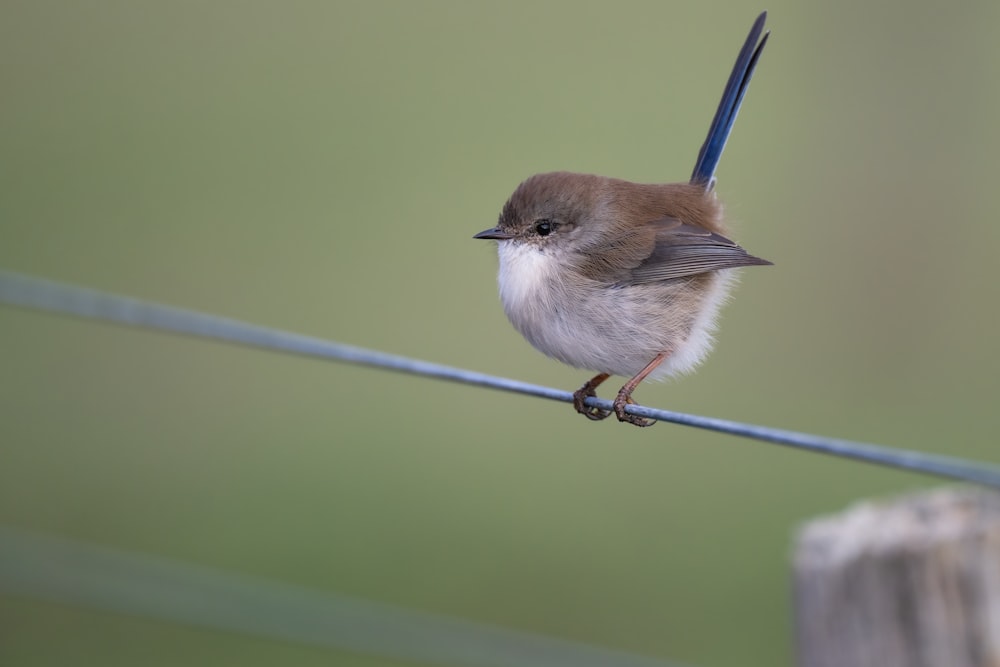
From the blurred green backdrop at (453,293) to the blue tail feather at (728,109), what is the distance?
3.01ft

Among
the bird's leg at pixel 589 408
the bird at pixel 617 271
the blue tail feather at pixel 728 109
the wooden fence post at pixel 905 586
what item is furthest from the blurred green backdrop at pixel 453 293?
the wooden fence post at pixel 905 586

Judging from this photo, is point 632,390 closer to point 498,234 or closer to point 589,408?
point 589,408

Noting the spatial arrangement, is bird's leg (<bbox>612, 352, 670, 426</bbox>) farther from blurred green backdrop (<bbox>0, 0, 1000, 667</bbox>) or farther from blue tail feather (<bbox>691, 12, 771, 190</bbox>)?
blurred green backdrop (<bbox>0, 0, 1000, 667</bbox>)

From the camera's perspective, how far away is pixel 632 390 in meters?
4.17

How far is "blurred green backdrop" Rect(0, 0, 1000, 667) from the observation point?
6.73 metres

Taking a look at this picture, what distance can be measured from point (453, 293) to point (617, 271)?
5.14m

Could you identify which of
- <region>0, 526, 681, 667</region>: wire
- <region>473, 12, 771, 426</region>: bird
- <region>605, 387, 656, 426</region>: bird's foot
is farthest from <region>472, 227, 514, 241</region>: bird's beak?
<region>0, 526, 681, 667</region>: wire

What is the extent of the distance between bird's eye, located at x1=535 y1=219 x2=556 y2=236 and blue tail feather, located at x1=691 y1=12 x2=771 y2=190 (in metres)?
0.70

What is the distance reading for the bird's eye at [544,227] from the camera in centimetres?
439

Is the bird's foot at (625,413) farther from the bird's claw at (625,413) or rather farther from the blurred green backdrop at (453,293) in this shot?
the blurred green backdrop at (453,293)

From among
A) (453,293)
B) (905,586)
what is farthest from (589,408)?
(453,293)

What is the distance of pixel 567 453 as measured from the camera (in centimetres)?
799

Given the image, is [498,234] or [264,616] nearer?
[264,616]

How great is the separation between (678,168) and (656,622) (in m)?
4.25
